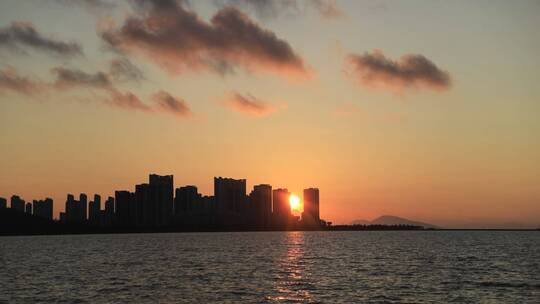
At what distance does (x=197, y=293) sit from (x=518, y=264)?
255ft

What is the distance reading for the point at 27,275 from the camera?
328 ft

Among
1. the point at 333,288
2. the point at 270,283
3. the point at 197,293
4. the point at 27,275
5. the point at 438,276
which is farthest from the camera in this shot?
the point at 27,275

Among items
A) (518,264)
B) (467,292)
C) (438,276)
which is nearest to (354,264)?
(438,276)

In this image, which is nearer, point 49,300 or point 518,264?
point 49,300

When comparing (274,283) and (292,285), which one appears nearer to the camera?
(292,285)

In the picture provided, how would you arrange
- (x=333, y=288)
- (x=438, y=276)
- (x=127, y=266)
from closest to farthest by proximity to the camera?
(x=333, y=288) < (x=438, y=276) < (x=127, y=266)

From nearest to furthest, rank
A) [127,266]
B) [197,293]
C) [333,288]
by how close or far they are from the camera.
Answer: [197,293] < [333,288] < [127,266]

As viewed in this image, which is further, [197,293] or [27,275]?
[27,275]

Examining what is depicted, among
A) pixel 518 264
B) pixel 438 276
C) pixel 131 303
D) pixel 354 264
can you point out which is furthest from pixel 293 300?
pixel 518 264

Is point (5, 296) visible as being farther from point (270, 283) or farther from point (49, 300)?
point (270, 283)

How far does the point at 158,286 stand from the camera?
263 ft

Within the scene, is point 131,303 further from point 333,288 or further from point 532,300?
point 532,300

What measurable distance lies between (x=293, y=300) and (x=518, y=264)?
239 feet

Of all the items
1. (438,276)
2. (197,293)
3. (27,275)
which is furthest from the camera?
(27,275)
